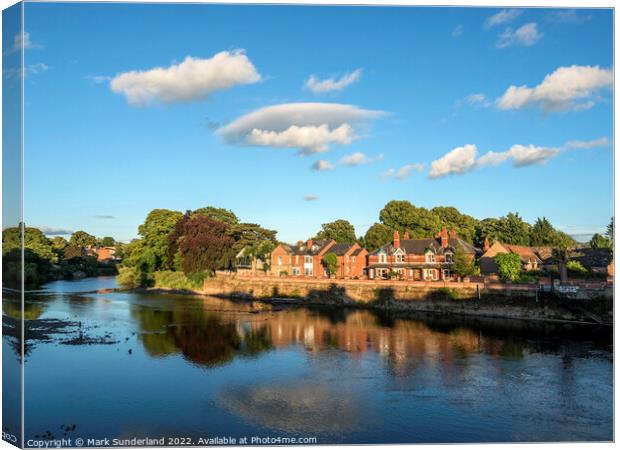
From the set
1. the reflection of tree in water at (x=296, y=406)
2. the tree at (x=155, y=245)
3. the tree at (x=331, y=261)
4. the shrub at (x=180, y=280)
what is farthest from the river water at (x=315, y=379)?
the tree at (x=155, y=245)

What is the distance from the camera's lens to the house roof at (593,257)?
36156 millimetres

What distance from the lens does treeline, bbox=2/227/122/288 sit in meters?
12.5

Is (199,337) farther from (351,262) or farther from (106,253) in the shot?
(106,253)

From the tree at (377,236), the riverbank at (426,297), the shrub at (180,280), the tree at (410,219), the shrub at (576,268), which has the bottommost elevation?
the riverbank at (426,297)

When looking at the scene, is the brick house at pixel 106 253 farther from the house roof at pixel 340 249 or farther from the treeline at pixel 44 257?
the house roof at pixel 340 249

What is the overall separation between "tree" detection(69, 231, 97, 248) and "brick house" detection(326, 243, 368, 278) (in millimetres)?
37949

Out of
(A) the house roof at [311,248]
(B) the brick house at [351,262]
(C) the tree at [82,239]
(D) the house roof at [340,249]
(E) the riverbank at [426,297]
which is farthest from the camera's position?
(C) the tree at [82,239]

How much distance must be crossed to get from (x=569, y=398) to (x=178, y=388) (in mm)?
12128

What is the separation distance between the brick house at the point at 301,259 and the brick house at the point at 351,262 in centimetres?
193

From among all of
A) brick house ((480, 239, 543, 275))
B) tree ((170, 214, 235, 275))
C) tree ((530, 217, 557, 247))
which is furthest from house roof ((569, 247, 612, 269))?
tree ((170, 214, 235, 275))

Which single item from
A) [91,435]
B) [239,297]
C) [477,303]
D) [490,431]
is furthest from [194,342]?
[239,297]

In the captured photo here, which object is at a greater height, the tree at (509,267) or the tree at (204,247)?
the tree at (204,247)

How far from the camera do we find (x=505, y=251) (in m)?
42.8

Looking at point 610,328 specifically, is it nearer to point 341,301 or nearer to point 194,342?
point 341,301
